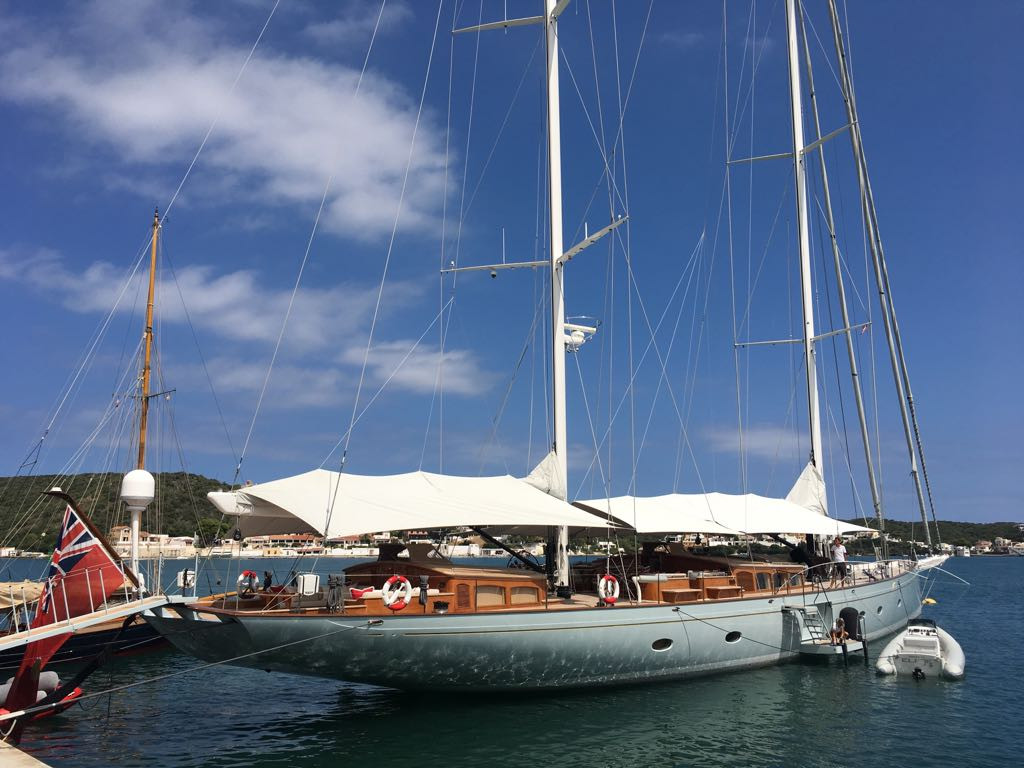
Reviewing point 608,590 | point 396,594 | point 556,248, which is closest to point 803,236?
point 556,248

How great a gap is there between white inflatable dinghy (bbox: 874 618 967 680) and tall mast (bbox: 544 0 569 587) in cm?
998

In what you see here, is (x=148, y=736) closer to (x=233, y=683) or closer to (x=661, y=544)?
(x=233, y=683)

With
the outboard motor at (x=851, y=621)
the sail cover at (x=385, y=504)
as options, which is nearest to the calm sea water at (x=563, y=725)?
the outboard motor at (x=851, y=621)

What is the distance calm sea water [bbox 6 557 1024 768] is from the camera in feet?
44.6

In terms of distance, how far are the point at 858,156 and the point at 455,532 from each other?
20644 millimetres

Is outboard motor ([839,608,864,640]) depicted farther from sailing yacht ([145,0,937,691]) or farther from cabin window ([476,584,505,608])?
cabin window ([476,584,505,608])

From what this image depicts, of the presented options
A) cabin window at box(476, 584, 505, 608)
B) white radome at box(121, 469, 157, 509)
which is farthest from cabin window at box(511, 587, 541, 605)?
white radome at box(121, 469, 157, 509)

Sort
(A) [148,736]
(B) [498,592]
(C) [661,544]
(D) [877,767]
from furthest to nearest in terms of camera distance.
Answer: (C) [661,544] → (B) [498,592] → (A) [148,736] → (D) [877,767]

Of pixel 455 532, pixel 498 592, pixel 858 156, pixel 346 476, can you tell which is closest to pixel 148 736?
pixel 346 476

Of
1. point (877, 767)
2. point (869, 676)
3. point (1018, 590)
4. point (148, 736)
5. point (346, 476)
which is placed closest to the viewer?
point (877, 767)

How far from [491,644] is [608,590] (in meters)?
3.42

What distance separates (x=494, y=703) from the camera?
16141 millimetres

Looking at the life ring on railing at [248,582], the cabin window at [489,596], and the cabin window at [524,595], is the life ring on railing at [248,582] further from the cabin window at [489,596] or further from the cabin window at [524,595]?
the cabin window at [524,595]

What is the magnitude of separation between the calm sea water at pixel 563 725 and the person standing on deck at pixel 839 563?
3.91 meters
